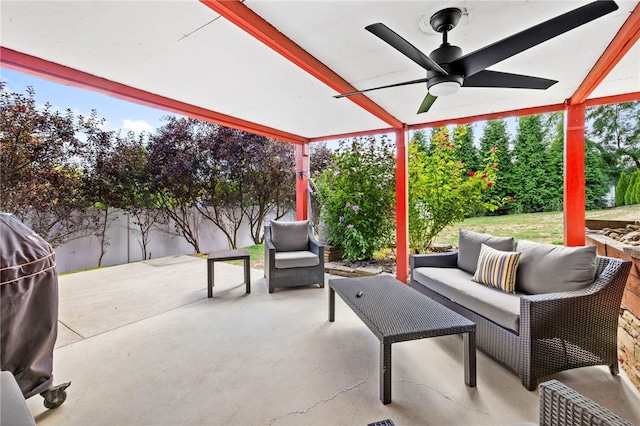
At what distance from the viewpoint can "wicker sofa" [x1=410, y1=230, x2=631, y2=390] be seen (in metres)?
1.86

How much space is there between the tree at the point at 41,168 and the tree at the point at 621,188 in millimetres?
8239

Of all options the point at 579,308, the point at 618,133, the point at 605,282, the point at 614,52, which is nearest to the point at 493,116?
the point at 618,133

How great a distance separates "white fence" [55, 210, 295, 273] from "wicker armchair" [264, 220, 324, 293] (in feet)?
11.2

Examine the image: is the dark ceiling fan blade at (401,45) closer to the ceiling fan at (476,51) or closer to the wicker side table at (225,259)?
the ceiling fan at (476,51)

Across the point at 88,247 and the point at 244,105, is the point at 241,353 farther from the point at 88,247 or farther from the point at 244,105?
the point at 88,247

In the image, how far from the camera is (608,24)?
187 centimetres

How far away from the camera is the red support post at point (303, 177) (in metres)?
5.51

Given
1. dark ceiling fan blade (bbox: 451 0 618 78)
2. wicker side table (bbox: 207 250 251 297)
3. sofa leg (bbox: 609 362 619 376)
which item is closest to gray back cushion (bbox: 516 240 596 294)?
sofa leg (bbox: 609 362 619 376)

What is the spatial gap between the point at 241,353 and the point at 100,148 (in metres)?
5.27

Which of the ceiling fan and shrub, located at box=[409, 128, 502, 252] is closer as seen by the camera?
the ceiling fan

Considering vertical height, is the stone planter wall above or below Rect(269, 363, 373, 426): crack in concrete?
above

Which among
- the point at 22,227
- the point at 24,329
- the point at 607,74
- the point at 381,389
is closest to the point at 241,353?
the point at 381,389

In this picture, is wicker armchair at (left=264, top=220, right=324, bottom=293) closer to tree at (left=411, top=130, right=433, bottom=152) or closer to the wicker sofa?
the wicker sofa

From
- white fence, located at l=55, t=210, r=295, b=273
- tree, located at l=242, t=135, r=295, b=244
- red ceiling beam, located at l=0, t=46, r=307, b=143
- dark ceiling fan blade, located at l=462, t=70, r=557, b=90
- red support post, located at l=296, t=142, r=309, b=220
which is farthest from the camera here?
tree, located at l=242, t=135, r=295, b=244
